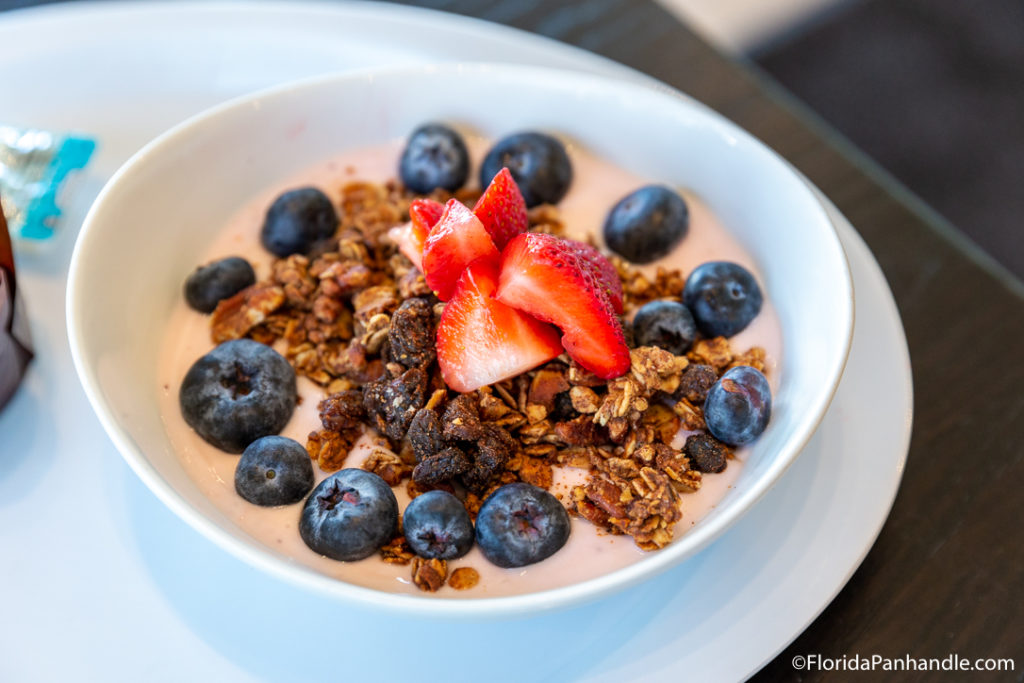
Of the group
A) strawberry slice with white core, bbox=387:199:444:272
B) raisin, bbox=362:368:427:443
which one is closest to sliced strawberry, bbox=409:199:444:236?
strawberry slice with white core, bbox=387:199:444:272

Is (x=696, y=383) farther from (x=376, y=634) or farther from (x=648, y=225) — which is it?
(x=376, y=634)

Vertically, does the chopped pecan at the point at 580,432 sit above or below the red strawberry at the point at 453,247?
below

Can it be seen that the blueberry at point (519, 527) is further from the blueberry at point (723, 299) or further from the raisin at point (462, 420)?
the blueberry at point (723, 299)

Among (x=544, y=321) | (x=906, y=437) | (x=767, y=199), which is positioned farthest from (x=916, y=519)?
(x=544, y=321)

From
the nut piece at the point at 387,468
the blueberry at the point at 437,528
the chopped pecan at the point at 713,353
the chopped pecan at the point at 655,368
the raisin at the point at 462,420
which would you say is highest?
the chopped pecan at the point at 713,353

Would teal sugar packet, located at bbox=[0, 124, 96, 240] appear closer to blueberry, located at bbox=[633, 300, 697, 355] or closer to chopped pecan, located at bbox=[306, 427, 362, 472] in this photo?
chopped pecan, located at bbox=[306, 427, 362, 472]

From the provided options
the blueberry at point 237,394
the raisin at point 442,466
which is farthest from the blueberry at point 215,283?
the raisin at point 442,466
